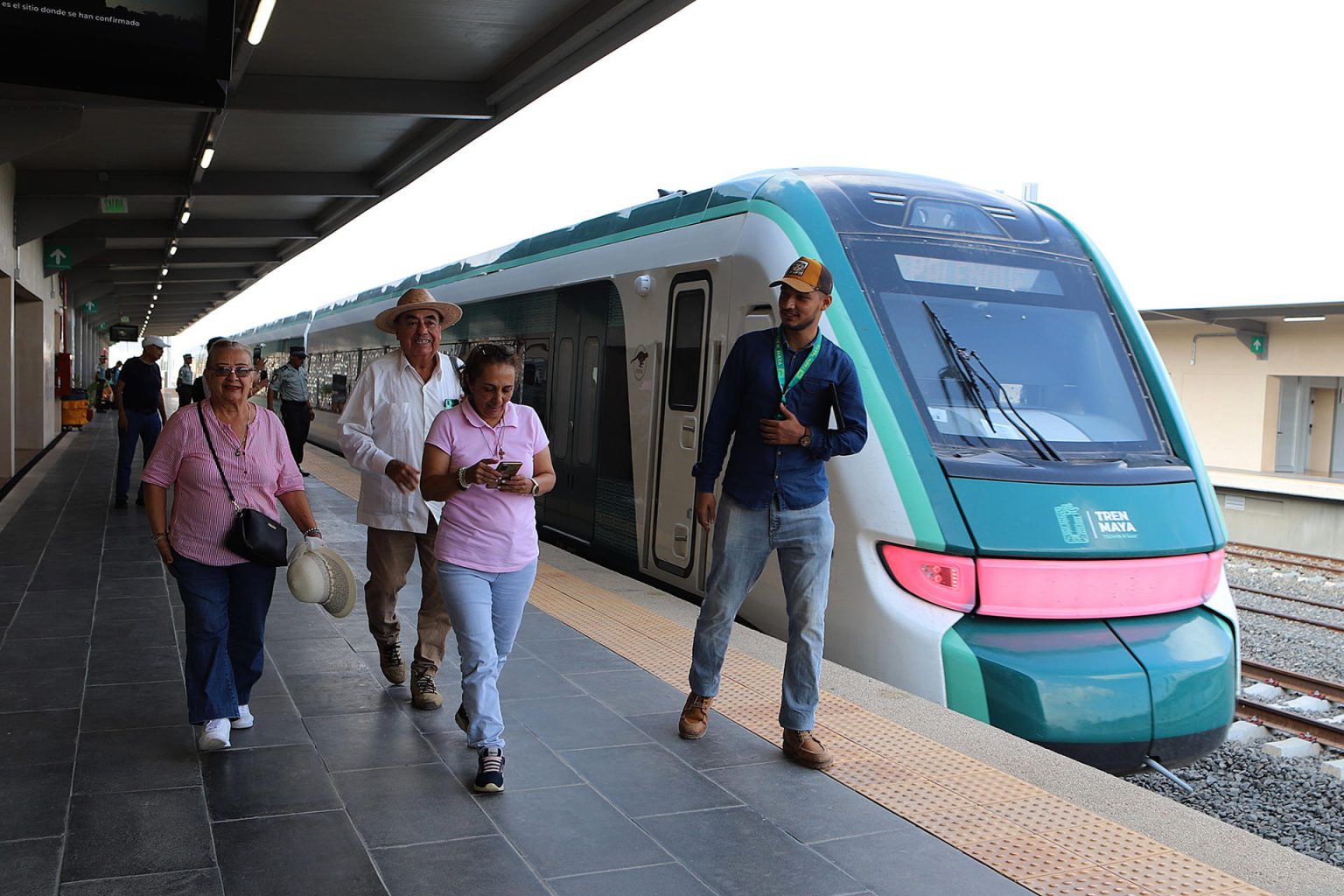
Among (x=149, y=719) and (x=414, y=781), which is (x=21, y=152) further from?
(x=414, y=781)

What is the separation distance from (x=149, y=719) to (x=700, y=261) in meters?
4.04

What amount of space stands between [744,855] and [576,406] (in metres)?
5.96

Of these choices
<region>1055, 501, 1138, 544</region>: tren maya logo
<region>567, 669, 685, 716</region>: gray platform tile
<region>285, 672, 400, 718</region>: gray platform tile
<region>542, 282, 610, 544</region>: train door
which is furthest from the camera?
<region>542, 282, 610, 544</region>: train door

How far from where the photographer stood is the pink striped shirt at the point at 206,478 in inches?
164

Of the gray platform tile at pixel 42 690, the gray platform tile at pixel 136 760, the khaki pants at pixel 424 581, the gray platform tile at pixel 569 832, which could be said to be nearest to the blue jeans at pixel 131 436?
the gray platform tile at pixel 42 690

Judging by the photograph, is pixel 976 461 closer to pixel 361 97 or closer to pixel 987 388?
pixel 987 388

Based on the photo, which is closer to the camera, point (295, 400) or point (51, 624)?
point (51, 624)

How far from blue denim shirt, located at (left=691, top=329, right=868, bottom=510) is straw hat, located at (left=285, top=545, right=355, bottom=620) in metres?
1.42

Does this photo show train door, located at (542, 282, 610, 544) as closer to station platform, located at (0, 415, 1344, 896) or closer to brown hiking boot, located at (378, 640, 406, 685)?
station platform, located at (0, 415, 1344, 896)

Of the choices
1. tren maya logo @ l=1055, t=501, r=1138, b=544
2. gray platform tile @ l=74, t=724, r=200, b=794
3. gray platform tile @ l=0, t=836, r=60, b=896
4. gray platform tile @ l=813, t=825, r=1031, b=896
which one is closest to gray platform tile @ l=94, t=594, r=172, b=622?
gray platform tile @ l=74, t=724, r=200, b=794

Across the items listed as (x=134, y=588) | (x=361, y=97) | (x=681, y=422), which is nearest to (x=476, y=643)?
(x=681, y=422)

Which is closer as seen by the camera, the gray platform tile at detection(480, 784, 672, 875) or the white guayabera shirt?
the gray platform tile at detection(480, 784, 672, 875)

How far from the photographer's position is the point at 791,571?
4.35 meters

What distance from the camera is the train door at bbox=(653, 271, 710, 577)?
711 centimetres
